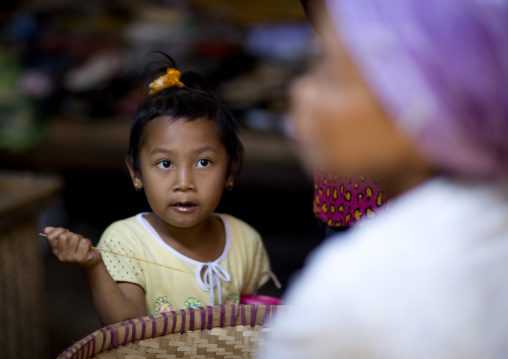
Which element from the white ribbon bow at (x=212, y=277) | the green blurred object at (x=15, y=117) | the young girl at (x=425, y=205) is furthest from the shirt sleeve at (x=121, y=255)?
the green blurred object at (x=15, y=117)

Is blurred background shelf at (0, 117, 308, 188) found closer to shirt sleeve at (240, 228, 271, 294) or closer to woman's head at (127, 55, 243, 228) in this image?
shirt sleeve at (240, 228, 271, 294)

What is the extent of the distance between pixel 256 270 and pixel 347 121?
2.61 ft

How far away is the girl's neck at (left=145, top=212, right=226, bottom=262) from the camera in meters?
1.24

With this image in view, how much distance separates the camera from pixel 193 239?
126 cm

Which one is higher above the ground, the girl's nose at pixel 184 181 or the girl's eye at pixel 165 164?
the girl's eye at pixel 165 164

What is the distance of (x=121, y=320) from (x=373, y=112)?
0.68 m

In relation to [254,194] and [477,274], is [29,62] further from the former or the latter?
[477,274]

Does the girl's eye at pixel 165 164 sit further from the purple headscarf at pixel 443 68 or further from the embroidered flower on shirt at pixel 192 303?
the purple headscarf at pixel 443 68

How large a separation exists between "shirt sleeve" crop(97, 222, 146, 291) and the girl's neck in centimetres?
7

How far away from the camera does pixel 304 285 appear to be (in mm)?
616

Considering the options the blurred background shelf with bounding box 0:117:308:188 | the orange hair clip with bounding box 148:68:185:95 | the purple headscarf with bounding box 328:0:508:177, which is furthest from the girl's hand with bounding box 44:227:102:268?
the blurred background shelf with bounding box 0:117:308:188

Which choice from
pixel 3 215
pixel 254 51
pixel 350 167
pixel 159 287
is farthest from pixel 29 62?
pixel 350 167

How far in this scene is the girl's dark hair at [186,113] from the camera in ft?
3.85

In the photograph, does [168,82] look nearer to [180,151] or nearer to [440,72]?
[180,151]
